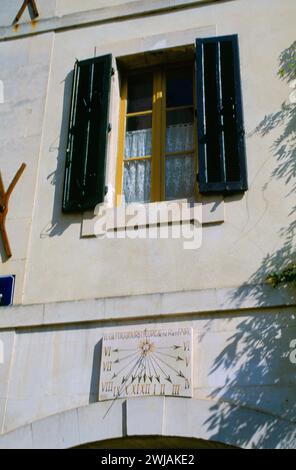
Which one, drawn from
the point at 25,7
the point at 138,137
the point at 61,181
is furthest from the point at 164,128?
the point at 25,7

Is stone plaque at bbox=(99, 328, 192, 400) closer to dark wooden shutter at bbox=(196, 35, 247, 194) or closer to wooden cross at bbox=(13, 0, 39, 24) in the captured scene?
dark wooden shutter at bbox=(196, 35, 247, 194)

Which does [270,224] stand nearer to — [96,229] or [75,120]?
[96,229]

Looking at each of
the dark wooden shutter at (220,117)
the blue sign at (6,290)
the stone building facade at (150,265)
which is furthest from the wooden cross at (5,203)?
the dark wooden shutter at (220,117)

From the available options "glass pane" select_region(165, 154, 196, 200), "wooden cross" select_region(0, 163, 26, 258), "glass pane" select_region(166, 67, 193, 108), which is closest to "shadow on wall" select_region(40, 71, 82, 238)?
"wooden cross" select_region(0, 163, 26, 258)

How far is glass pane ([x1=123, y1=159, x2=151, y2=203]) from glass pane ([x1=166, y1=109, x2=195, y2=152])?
32 centimetres

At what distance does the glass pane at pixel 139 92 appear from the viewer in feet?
24.5

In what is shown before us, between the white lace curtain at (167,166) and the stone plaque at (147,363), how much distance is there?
1.58 m

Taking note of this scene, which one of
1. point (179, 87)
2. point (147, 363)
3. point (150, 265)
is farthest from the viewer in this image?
point (179, 87)

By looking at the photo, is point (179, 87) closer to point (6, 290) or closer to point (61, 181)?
point (61, 181)

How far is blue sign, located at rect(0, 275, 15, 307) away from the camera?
641 centimetres

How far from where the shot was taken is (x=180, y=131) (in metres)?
7.16

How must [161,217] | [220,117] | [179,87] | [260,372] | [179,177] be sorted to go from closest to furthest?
[260,372]
[161,217]
[220,117]
[179,177]
[179,87]

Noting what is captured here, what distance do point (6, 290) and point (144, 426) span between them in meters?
1.91

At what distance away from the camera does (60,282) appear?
6355mm
